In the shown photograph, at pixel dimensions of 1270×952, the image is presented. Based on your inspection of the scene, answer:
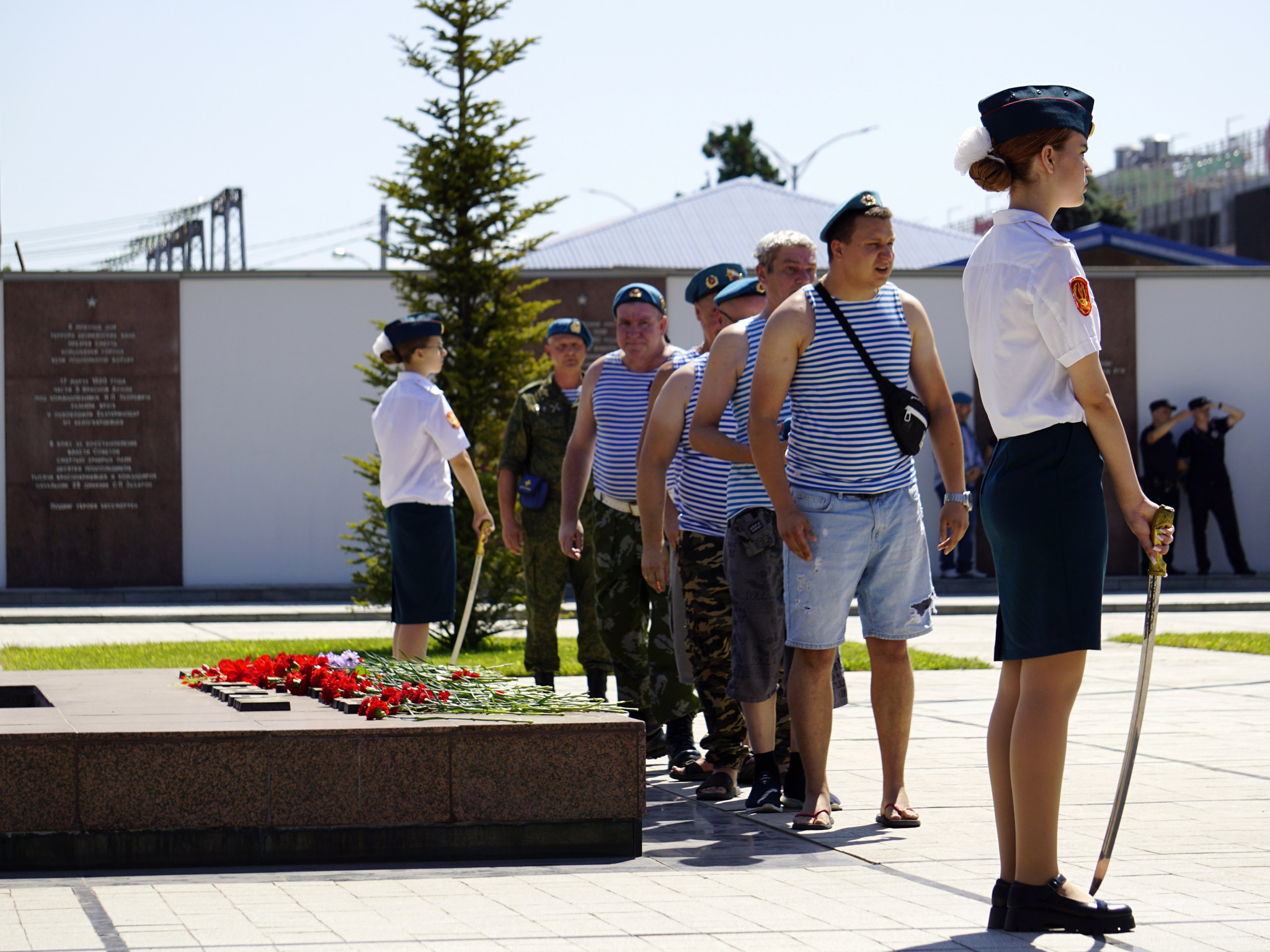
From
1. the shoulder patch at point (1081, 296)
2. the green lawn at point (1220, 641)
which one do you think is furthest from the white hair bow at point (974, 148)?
the green lawn at point (1220, 641)

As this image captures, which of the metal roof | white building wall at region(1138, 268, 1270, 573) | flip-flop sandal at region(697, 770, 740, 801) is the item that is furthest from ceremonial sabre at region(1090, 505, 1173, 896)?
the metal roof

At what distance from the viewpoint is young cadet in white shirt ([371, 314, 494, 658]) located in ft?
24.5

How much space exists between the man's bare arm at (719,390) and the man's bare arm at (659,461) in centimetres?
38

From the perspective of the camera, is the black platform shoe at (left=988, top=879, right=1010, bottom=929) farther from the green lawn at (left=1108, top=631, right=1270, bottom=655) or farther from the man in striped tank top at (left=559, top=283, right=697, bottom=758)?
the green lawn at (left=1108, top=631, right=1270, bottom=655)

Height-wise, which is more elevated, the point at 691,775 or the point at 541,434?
the point at 541,434

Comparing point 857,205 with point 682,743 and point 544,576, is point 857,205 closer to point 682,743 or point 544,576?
point 682,743

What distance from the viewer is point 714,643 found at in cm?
595

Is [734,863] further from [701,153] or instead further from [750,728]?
[701,153]

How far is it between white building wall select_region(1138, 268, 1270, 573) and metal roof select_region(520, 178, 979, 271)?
6.40 m

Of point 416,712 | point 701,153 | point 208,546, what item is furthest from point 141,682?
point 701,153

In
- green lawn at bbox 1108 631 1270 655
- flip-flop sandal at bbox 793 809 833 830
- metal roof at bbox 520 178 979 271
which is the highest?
metal roof at bbox 520 178 979 271

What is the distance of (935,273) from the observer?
1978 centimetres

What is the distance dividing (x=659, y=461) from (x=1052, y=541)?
99.9 inches

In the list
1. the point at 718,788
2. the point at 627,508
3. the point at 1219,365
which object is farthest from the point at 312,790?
the point at 1219,365
